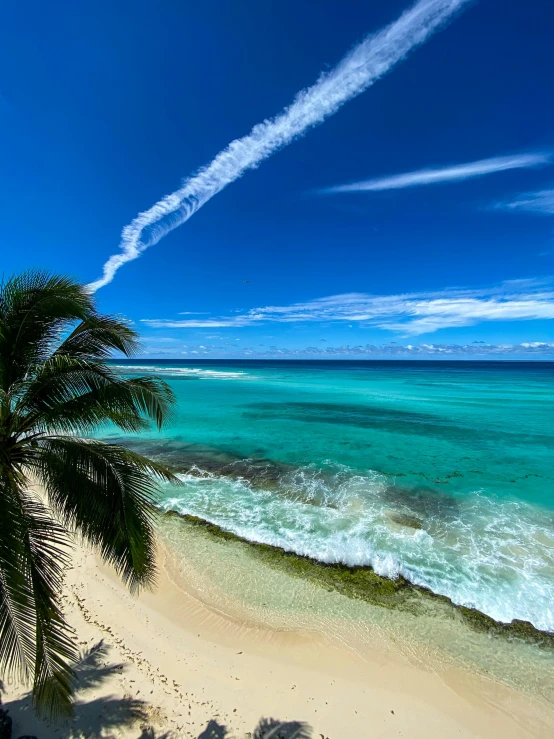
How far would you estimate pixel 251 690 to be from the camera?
237 inches

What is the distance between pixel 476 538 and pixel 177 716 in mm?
10168

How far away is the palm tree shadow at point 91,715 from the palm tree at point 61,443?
172 cm

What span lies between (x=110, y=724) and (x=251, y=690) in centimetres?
235

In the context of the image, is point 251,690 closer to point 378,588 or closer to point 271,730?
point 271,730

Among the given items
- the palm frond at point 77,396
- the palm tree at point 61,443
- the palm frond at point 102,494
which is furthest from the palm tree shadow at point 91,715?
the palm frond at point 77,396

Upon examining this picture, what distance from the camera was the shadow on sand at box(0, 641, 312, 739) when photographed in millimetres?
5066

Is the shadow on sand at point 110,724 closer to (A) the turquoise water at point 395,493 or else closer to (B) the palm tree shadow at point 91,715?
(B) the palm tree shadow at point 91,715

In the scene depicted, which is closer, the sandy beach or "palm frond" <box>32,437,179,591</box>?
"palm frond" <box>32,437,179,591</box>

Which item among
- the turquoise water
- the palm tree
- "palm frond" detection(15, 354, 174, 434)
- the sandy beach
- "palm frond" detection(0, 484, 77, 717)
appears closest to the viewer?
"palm frond" detection(0, 484, 77, 717)

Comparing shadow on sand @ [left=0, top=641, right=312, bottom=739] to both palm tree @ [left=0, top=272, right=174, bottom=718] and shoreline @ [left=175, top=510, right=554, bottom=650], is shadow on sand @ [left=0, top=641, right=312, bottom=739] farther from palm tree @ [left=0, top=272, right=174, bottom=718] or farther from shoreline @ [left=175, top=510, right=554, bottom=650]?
shoreline @ [left=175, top=510, right=554, bottom=650]

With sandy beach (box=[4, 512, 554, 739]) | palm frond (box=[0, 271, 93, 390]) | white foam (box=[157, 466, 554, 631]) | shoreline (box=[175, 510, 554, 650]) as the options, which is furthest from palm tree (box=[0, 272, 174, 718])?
white foam (box=[157, 466, 554, 631])

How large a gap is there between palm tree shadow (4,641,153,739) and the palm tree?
1723 mm

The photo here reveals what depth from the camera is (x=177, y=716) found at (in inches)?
215

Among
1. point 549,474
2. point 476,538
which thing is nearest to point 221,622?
point 476,538
